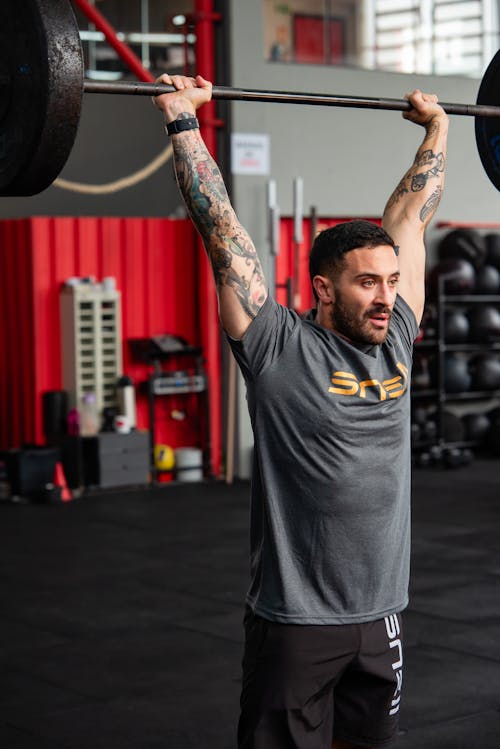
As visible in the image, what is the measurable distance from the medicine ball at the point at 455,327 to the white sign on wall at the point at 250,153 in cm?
168

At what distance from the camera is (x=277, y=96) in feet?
6.71

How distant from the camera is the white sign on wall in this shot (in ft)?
22.3

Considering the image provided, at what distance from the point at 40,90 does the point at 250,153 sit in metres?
5.11

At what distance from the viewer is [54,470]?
641 centimetres

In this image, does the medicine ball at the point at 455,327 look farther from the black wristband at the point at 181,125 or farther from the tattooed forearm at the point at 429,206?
the black wristband at the point at 181,125

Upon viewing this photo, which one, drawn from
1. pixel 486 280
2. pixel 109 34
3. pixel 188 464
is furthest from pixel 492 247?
pixel 109 34

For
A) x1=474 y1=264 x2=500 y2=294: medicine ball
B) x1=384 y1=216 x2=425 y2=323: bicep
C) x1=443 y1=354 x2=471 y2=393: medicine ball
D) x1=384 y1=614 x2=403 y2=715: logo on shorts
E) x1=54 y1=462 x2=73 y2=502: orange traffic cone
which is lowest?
x1=54 y1=462 x2=73 y2=502: orange traffic cone

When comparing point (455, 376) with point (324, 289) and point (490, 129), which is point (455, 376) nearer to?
point (490, 129)

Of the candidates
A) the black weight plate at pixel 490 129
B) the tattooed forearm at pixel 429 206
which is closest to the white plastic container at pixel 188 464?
the black weight plate at pixel 490 129

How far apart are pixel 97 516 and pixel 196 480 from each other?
3.91ft

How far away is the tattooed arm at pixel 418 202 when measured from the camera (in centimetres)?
203

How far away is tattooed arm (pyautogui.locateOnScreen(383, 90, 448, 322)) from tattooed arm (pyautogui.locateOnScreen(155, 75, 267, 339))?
337mm

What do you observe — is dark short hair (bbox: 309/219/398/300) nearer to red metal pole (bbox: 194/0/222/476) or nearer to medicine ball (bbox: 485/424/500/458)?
red metal pole (bbox: 194/0/222/476)

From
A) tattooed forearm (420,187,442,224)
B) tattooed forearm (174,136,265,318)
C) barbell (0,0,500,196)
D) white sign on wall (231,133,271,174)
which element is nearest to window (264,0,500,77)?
white sign on wall (231,133,271,174)
